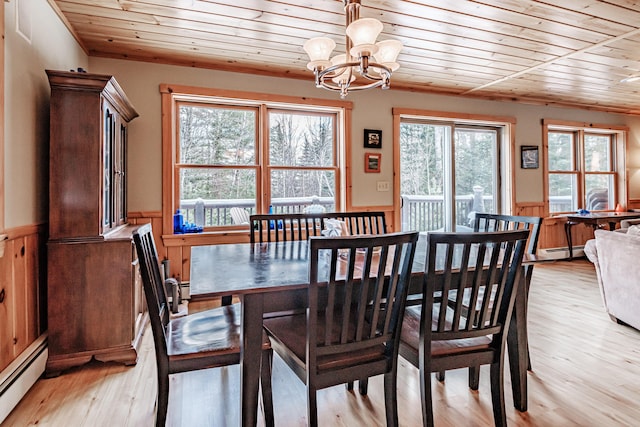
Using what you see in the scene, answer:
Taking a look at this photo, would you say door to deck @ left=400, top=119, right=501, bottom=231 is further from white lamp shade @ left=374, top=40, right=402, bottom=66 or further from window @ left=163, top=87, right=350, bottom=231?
white lamp shade @ left=374, top=40, right=402, bottom=66

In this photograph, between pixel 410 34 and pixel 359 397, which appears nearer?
pixel 359 397

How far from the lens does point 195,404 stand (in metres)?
1.88

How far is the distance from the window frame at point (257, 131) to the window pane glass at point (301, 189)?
0.08 m

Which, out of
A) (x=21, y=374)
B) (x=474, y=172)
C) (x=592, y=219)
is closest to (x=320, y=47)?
(x=21, y=374)

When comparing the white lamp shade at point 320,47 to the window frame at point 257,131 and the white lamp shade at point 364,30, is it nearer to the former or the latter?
the white lamp shade at point 364,30

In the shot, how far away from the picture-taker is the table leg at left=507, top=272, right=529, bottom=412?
1783 millimetres

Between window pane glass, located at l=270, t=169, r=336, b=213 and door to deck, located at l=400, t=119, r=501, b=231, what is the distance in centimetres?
105

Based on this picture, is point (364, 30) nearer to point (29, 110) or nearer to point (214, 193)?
point (29, 110)

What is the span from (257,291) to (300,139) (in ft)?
9.98

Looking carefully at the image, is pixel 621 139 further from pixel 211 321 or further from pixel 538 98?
pixel 211 321

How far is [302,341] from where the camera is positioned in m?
1.51

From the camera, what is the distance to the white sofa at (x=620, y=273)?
2658mm

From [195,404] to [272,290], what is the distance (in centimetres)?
100

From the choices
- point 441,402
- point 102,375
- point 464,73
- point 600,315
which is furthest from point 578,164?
point 102,375
